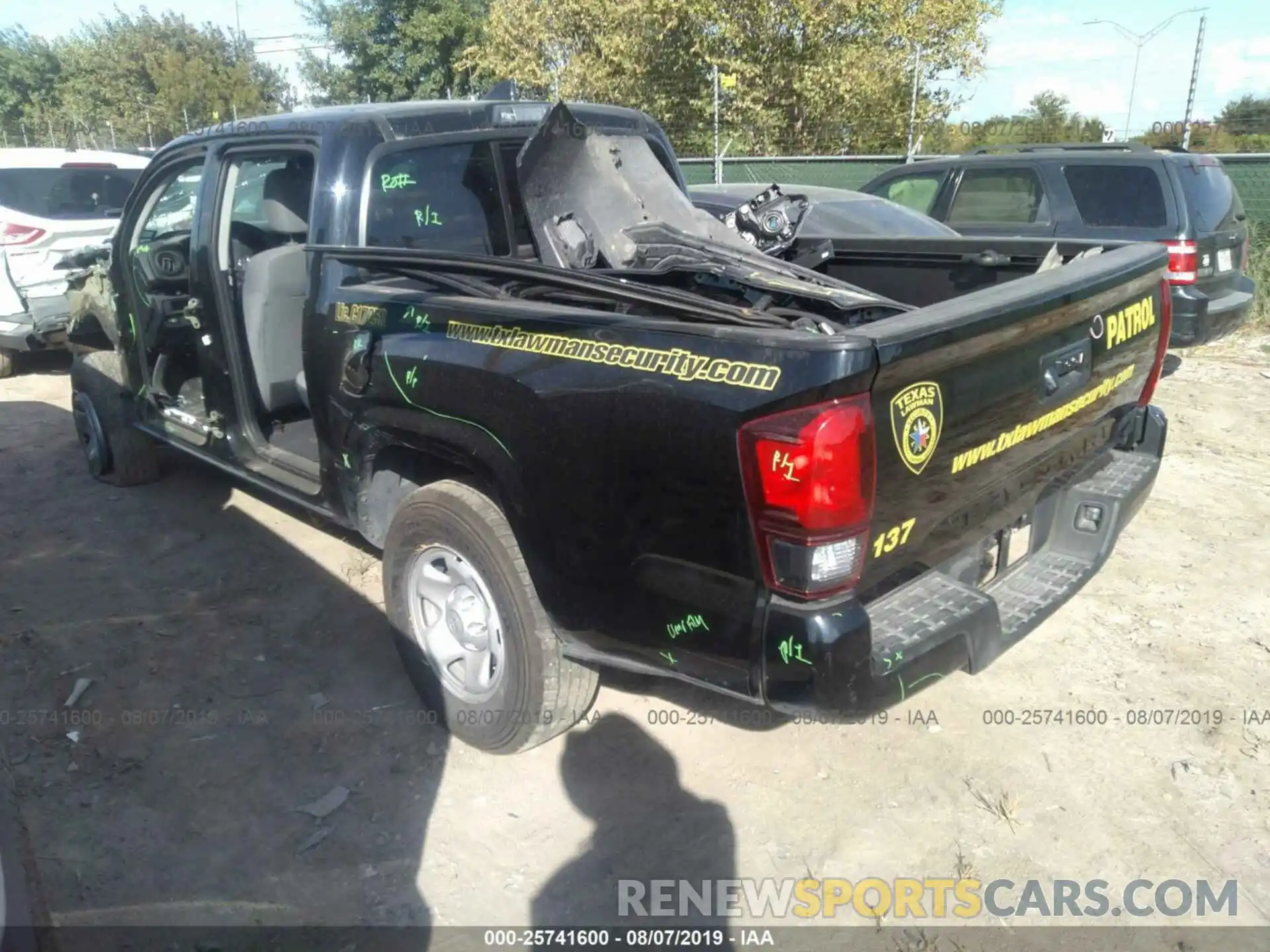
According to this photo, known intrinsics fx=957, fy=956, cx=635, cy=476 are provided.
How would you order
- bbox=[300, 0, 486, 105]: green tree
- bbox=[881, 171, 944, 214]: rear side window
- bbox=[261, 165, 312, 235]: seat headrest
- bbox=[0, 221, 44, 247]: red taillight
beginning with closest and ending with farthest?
bbox=[261, 165, 312, 235]: seat headrest
bbox=[0, 221, 44, 247]: red taillight
bbox=[881, 171, 944, 214]: rear side window
bbox=[300, 0, 486, 105]: green tree

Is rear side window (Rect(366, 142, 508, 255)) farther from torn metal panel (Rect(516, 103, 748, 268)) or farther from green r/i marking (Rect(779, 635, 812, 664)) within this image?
green r/i marking (Rect(779, 635, 812, 664))

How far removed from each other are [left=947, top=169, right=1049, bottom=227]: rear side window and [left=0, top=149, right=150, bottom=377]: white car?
711 centimetres

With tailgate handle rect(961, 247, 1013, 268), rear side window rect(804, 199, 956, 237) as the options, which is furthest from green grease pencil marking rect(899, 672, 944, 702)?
rear side window rect(804, 199, 956, 237)

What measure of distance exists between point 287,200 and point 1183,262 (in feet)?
20.1

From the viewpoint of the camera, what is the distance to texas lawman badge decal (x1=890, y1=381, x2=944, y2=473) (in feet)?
7.22

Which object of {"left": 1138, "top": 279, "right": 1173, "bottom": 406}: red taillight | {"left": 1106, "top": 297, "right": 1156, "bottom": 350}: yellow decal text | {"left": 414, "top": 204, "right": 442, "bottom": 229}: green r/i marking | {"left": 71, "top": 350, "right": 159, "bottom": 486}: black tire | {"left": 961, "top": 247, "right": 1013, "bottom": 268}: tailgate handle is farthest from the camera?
{"left": 71, "top": 350, "right": 159, "bottom": 486}: black tire

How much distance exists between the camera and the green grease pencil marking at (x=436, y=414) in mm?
2707

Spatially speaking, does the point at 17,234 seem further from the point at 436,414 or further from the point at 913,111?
the point at 913,111

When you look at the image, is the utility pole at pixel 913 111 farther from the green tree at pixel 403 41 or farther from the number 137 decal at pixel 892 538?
the green tree at pixel 403 41

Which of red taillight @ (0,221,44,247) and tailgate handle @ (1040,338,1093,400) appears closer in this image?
tailgate handle @ (1040,338,1093,400)

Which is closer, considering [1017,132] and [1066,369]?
[1066,369]

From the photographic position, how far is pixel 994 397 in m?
2.49

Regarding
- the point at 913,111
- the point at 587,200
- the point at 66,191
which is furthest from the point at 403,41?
the point at 587,200

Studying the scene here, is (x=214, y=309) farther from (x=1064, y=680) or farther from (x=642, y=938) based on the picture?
(x=1064, y=680)
